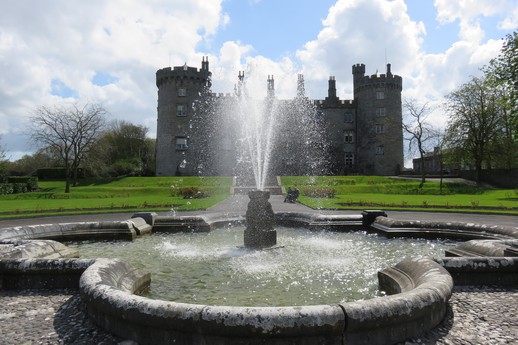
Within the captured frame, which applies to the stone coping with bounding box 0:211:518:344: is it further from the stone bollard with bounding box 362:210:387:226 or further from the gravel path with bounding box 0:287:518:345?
the stone bollard with bounding box 362:210:387:226

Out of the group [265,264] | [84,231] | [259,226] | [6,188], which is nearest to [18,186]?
[6,188]

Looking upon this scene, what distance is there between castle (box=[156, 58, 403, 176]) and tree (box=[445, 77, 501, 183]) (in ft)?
32.8

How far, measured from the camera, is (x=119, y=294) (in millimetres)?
4488

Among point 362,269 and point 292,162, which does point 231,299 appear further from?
point 292,162

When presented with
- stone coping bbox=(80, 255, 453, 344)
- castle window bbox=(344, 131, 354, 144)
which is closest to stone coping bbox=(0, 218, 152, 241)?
stone coping bbox=(80, 255, 453, 344)

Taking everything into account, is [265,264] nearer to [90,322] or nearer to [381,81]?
[90,322]

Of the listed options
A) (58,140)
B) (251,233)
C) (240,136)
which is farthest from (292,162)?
(251,233)

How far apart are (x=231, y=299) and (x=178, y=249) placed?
4446 mm

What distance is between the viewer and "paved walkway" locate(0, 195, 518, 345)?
14.2ft

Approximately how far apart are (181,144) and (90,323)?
176ft

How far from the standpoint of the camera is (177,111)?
5703cm

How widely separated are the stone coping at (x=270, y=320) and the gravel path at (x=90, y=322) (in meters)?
0.20

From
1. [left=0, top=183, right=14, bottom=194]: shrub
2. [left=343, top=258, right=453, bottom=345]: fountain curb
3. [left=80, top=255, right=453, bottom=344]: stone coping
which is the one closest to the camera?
[left=80, top=255, right=453, bottom=344]: stone coping

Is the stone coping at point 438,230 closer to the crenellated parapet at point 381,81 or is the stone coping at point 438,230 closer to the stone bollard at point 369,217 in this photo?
the stone bollard at point 369,217
